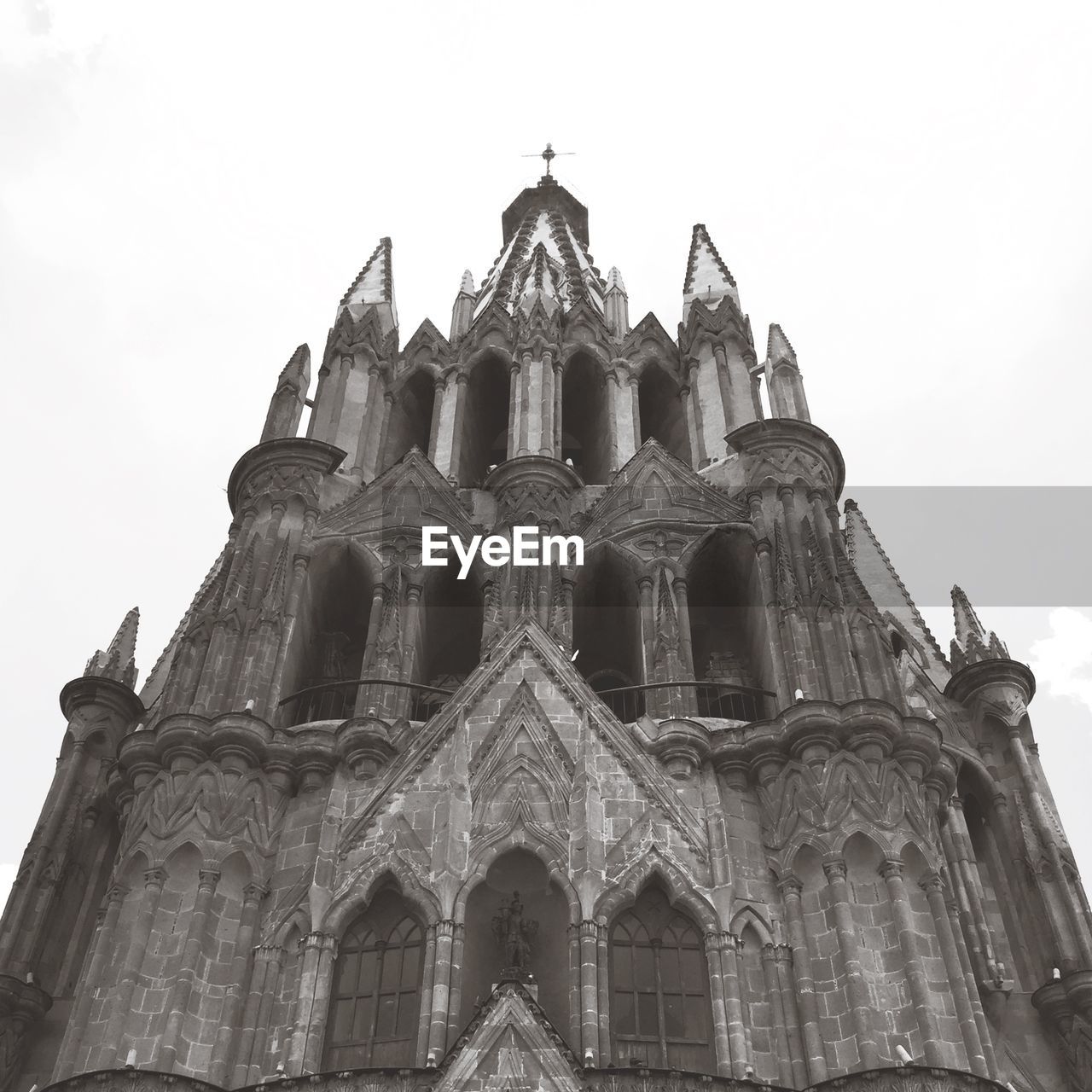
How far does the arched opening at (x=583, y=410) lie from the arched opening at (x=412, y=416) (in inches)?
163

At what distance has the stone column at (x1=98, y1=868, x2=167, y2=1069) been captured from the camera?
21.0 m

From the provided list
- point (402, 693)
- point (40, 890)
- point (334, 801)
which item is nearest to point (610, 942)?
point (334, 801)

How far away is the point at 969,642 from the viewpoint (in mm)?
33125

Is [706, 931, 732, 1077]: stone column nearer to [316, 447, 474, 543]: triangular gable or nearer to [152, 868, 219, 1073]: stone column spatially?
[152, 868, 219, 1073]: stone column

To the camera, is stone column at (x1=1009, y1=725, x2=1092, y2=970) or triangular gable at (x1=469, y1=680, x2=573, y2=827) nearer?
triangular gable at (x1=469, y1=680, x2=573, y2=827)

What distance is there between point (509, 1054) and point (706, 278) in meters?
31.0

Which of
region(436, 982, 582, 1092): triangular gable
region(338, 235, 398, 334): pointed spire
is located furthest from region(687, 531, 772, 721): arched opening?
region(338, 235, 398, 334): pointed spire

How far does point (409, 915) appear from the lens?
23516mm

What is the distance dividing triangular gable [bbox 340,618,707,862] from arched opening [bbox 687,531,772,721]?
14.1 feet

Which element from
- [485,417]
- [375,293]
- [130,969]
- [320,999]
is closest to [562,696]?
[320,999]

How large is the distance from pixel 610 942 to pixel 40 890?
11.5 m

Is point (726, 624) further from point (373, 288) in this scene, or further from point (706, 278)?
point (373, 288)

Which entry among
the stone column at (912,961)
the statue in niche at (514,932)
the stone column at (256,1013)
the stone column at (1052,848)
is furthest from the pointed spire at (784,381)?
the stone column at (256,1013)

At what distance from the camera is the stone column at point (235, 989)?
69.7 feet
